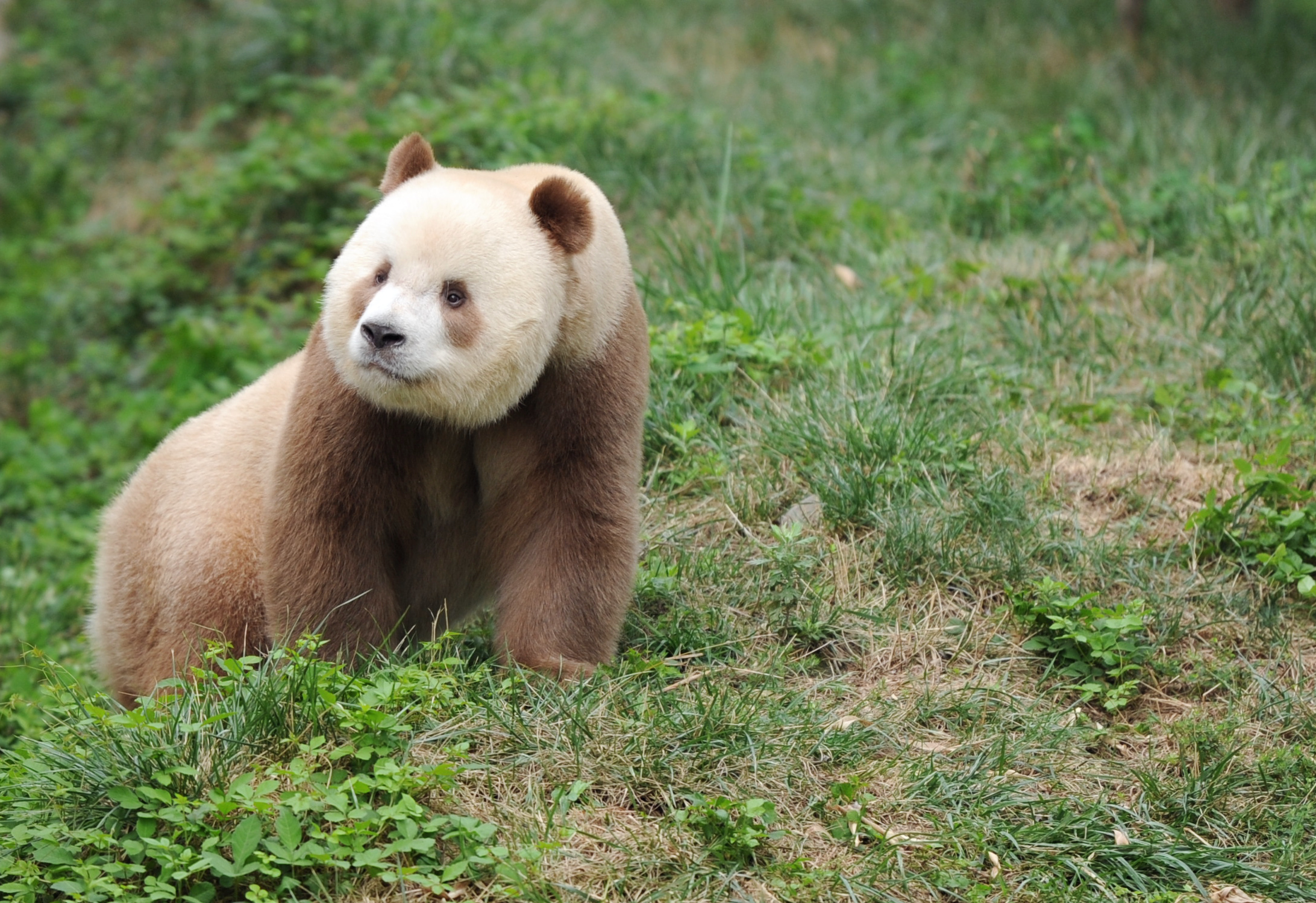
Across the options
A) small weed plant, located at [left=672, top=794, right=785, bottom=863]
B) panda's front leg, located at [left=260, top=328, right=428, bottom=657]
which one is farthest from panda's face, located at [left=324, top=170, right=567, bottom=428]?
small weed plant, located at [left=672, top=794, right=785, bottom=863]

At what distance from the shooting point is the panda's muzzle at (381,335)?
3127mm

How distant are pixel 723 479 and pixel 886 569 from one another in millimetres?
747

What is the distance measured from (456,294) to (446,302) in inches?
1.3

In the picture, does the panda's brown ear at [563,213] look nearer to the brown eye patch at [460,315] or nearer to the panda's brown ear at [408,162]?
the brown eye patch at [460,315]

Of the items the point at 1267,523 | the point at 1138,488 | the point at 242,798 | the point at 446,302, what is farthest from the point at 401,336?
the point at 1267,523

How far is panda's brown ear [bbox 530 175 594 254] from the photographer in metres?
3.36

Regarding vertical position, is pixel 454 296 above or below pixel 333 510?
above

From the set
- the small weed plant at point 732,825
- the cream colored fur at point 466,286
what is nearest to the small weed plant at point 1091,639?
the small weed plant at point 732,825

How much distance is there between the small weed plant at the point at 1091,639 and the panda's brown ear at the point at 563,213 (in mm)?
1888

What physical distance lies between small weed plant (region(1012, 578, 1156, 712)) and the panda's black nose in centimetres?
221

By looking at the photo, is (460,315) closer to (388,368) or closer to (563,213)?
(388,368)

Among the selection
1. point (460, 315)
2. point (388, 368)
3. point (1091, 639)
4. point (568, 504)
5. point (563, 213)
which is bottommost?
point (1091, 639)

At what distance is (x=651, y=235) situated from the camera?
21.2 ft

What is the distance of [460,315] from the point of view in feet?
10.7
